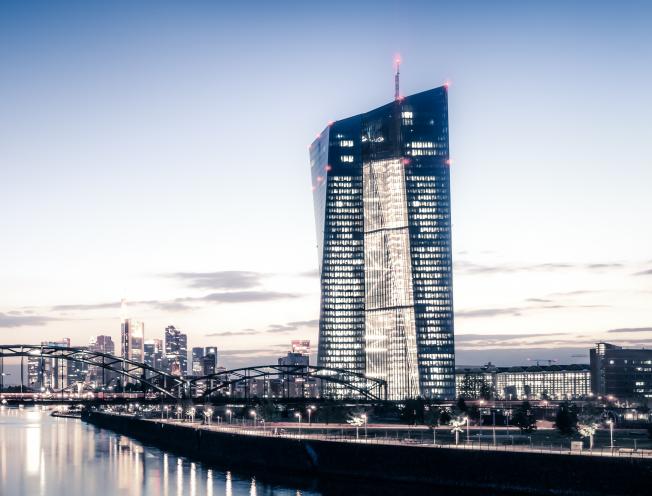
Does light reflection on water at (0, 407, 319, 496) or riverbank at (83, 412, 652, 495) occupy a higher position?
riverbank at (83, 412, 652, 495)

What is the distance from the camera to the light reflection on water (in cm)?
10456

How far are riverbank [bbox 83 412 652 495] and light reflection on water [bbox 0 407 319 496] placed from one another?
604 cm

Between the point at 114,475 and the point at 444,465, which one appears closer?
the point at 444,465

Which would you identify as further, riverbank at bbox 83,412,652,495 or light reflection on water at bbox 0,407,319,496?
light reflection on water at bbox 0,407,319,496

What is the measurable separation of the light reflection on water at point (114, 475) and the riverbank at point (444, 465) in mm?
6040

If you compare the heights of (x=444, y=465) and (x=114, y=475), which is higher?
(x=444, y=465)

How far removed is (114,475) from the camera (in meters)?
123

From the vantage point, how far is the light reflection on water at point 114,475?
343ft

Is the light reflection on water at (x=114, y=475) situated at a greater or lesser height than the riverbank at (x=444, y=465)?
lesser

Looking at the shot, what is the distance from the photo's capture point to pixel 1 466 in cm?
13688

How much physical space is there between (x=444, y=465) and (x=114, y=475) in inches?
1947

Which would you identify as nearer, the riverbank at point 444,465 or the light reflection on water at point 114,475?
the riverbank at point 444,465

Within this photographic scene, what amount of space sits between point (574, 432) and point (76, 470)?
6840 cm

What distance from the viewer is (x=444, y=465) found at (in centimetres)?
9250
